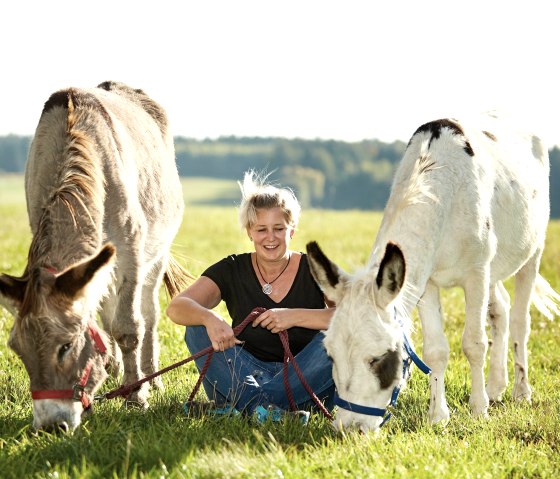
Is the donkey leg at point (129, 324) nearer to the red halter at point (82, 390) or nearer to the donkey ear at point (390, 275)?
the red halter at point (82, 390)

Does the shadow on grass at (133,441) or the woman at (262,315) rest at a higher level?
the woman at (262,315)

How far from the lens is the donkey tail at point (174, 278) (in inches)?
303

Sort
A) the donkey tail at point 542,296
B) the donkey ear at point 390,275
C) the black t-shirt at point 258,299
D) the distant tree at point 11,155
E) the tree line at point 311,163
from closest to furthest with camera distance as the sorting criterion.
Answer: the donkey ear at point 390,275 < the black t-shirt at point 258,299 < the donkey tail at point 542,296 < the distant tree at point 11,155 < the tree line at point 311,163

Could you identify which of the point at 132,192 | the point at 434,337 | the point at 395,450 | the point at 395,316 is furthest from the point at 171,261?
the point at 395,450

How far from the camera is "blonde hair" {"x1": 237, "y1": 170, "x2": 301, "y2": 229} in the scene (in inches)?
197

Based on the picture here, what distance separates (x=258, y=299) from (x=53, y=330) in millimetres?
1497

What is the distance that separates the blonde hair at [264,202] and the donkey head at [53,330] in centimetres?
114

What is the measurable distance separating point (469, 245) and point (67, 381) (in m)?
2.98

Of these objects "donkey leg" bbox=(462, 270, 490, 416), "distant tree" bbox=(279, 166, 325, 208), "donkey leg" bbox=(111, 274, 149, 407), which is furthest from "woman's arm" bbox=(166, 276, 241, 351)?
"distant tree" bbox=(279, 166, 325, 208)

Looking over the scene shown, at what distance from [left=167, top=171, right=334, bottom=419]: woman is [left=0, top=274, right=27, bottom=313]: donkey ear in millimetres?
1025

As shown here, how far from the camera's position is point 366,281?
431cm

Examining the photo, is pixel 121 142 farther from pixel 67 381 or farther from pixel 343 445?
pixel 343 445

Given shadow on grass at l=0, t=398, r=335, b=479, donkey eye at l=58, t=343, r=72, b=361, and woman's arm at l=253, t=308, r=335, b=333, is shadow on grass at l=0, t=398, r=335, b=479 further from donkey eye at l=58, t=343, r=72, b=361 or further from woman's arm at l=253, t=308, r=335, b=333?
woman's arm at l=253, t=308, r=335, b=333

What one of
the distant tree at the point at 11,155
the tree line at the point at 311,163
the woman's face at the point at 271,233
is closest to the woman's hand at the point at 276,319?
the woman's face at the point at 271,233
